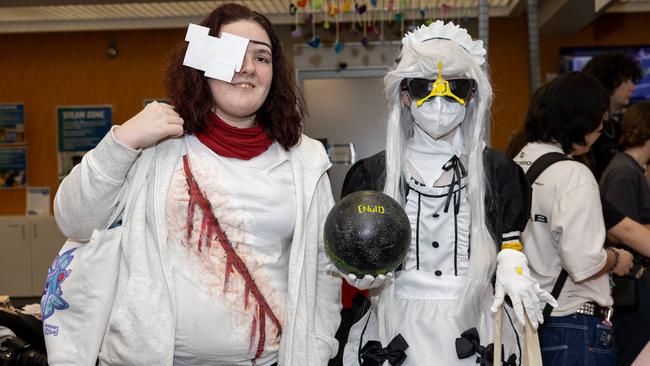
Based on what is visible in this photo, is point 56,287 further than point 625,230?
No

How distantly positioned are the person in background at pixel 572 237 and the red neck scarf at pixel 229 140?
1272mm

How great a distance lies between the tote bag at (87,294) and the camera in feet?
5.84

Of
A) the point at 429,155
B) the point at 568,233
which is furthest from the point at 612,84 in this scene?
the point at 429,155

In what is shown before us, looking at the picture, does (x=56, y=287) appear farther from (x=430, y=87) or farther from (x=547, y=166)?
(x=547, y=166)

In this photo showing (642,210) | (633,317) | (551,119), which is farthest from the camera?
(642,210)

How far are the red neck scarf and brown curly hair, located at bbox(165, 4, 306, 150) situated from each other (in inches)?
1.1

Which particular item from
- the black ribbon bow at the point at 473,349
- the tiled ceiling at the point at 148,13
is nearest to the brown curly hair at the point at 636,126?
the black ribbon bow at the point at 473,349

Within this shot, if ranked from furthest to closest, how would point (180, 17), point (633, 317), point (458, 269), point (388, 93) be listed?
point (180, 17) → point (633, 317) → point (388, 93) → point (458, 269)

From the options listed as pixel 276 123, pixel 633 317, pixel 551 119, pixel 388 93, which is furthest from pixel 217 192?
pixel 633 317

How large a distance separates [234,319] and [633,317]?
215 cm

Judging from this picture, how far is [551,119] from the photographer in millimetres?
2777

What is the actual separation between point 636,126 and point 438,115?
2.11 meters

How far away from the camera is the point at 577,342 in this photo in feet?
8.27

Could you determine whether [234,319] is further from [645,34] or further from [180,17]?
[645,34]
